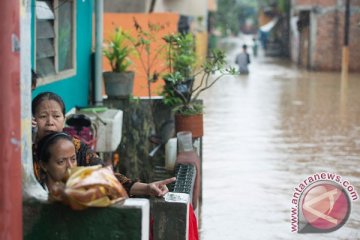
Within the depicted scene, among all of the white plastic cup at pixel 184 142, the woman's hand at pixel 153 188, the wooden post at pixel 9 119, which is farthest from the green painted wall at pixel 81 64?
the wooden post at pixel 9 119

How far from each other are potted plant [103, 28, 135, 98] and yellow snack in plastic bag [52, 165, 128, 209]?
564cm

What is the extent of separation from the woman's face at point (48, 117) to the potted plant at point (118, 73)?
4570mm

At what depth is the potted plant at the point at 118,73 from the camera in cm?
861

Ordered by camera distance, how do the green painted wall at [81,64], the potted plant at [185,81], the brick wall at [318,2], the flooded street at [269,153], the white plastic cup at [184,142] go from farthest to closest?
the brick wall at [318,2] → the green painted wall at [81,64] → the potted plant at [185,81] → the flooded street at [269,153] → the white plastic cup at [184,142]

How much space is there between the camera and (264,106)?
666 inches

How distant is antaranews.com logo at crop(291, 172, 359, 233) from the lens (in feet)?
20.7

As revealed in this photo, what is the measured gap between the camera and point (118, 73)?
8.71 metres

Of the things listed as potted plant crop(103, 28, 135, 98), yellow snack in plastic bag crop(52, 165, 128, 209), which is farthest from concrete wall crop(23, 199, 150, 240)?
potted plant crop(103, 28, 135, 98)

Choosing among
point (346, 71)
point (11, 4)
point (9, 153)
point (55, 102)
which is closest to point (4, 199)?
point (9, 153)

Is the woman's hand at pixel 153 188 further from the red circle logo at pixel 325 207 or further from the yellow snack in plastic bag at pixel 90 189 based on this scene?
the red circle logo at pixel 325 207

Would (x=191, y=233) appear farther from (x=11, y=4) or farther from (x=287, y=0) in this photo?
(x=287, y=0)

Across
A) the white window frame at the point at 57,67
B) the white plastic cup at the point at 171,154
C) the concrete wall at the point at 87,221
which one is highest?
the white window frame at the point at 57,67

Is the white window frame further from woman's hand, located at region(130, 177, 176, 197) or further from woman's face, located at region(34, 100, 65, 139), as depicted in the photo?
woman's hand, located at region(130, 177, 176, 197)

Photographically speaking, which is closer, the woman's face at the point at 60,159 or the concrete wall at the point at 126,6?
the woman's face at the point at 60,159
